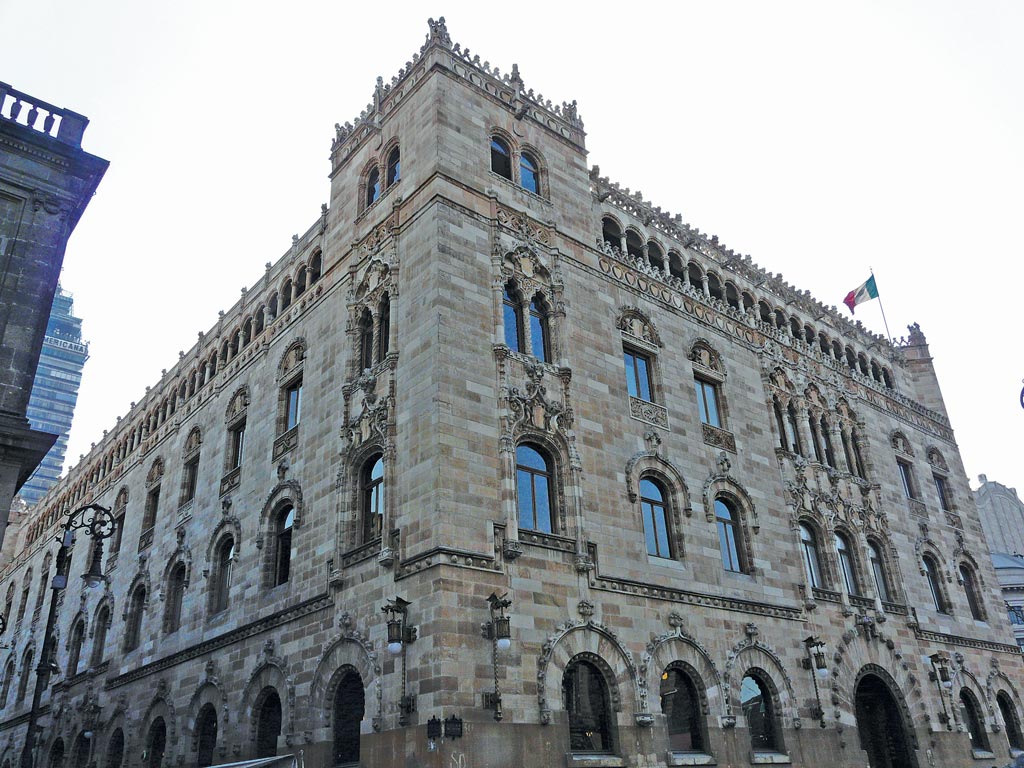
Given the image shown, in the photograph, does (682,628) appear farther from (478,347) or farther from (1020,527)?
(1020,527)

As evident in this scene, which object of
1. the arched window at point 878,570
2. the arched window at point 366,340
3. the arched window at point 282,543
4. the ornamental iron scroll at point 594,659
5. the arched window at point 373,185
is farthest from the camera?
the arched window at point 878,570

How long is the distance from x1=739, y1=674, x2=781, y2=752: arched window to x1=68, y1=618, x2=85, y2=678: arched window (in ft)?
96.0

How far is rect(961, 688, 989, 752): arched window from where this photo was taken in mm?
31516

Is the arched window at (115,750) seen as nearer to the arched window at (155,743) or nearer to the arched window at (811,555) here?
the arched window at (155,743)

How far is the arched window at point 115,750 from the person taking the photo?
106ft

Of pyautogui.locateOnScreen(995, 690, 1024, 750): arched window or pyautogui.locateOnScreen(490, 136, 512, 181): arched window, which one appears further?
pyautogui.locateOnScreen(995, 690, 1024, 750): arched window

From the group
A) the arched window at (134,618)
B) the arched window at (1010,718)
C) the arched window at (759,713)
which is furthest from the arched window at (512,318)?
the arched window at (1010,718)

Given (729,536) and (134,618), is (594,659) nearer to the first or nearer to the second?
(729,536)

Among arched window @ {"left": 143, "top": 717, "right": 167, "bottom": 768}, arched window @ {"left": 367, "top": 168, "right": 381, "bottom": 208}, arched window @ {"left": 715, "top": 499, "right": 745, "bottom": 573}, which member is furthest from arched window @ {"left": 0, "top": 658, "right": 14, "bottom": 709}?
arched window @ {"left": 715, "top": 499, "right": 745, "bottom": 573}

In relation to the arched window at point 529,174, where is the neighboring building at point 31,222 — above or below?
below

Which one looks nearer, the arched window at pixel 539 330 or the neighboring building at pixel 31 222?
the neighboring building at pixel 31 222

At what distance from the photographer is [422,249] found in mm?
24312

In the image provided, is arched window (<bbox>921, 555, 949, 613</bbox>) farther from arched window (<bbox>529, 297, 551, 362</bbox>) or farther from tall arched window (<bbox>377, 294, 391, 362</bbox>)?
tall arched window (<bbox>377, 294, 391, 362</bbox>)

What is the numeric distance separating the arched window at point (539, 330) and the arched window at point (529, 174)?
14.7ft
